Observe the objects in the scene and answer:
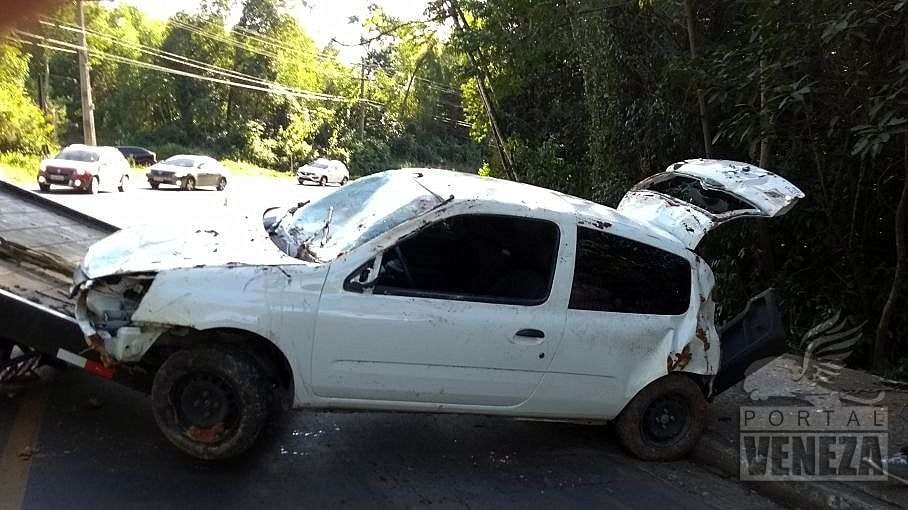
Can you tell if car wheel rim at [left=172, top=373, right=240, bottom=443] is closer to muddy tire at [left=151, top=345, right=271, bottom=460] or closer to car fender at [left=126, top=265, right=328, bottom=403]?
muddy tire at [left=151, top=345, right=271, bottom=460]

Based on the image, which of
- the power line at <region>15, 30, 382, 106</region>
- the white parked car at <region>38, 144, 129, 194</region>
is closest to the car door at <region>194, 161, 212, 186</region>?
the white parked car at <region>38, 144, 129, 194</region>

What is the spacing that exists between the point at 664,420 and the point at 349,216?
2.40m

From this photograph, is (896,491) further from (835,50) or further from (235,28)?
(235,28)

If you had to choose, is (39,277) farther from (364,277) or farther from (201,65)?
(201,65)

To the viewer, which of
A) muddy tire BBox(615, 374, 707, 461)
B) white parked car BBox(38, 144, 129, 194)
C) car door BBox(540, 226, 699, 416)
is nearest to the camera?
car door BBox(540, 226, 699, 416)

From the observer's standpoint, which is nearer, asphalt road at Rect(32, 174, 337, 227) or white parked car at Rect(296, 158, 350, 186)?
asphalt road at Rect(32, 174, 337, 227)

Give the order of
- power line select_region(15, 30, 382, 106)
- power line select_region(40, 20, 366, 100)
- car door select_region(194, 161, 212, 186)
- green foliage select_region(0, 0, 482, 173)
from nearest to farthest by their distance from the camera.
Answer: car door select_region(194, 161, 212, 186) → power line select_region(15, 30, 382, 106) → power line select_region(40, 20, 366, 100) → green foliage select_region(0, 0, 482, 173)

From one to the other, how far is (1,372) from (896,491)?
5.32 m

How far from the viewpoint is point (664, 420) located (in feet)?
15.1

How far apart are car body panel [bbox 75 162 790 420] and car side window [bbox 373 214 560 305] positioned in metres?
0.06

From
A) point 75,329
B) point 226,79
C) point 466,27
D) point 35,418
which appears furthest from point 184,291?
point 226,79

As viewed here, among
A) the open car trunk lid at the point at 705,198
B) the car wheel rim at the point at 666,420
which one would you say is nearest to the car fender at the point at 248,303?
the car wheel rim at the point at 666,420

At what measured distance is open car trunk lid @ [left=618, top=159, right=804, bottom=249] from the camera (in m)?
4.59

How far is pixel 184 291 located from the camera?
11.8 ft
